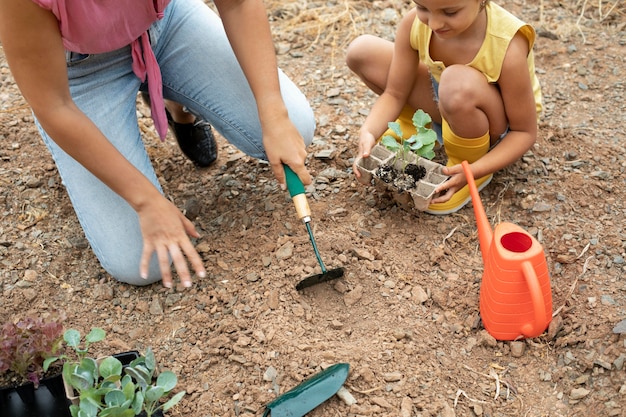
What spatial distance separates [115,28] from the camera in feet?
5.62

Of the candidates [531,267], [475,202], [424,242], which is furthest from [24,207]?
[531,267]

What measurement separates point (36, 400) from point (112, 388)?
270 millimetres

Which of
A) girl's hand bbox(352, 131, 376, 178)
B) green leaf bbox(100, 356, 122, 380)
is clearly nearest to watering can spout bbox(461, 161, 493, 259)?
girl's hand bbox(352, 131, 376, 178)

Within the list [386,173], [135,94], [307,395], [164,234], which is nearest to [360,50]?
[386,173]

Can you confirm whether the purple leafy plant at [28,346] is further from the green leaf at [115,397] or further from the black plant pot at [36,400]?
the green leaf at [115,397]

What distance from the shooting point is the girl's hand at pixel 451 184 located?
6.23ft

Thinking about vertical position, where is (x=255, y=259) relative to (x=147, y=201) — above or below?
below

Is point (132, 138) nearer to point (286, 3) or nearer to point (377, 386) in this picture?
point (377, 386)

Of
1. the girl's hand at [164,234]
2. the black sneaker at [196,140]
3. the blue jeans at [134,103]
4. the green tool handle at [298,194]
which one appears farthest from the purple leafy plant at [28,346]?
the black sneaker at [196,140]

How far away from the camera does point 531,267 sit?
1517 millimetres

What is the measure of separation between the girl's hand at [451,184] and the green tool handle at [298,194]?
400 mm

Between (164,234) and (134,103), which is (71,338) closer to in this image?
(164,234)

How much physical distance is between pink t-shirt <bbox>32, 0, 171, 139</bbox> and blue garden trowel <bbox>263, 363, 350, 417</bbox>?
86 centimetres

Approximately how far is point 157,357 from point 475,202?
908 mm
